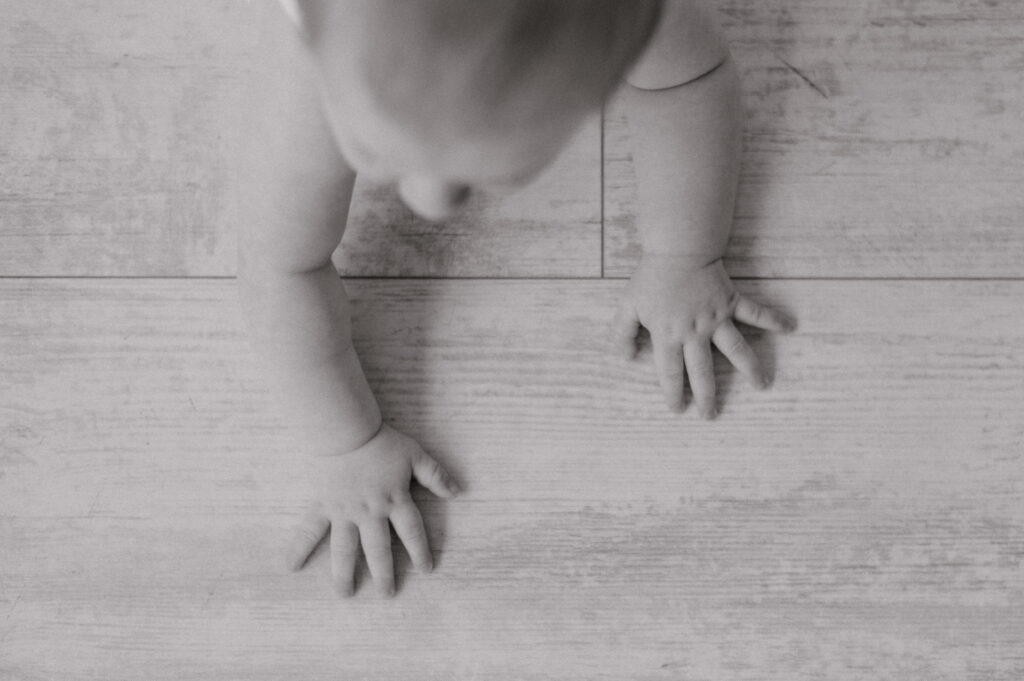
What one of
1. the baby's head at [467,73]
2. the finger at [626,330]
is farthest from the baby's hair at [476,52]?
the finger at [626,330]

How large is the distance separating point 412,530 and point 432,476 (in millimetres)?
33

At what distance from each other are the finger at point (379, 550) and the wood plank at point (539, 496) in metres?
0.02

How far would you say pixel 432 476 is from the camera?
0.57 m

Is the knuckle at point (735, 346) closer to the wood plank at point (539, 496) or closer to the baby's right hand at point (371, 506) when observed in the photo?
the wood plank at point (539, 496)

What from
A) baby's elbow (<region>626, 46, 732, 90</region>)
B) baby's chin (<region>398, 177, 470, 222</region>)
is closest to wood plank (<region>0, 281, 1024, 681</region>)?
baby's elbow (<region>626, 46, 732, 90</region>)

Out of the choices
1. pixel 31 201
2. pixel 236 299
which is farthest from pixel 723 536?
pixel 31 201

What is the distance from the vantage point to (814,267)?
0.59 meters

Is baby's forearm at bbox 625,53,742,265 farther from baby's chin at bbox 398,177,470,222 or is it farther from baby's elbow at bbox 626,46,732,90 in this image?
baby's chin at bbox 398,177,470,222

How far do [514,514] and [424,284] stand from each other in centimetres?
15

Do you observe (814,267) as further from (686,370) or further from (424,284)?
(424,284)

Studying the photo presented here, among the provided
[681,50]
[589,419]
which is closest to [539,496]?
[589,419]

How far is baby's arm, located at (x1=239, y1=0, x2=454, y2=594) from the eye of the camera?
18.5 inches

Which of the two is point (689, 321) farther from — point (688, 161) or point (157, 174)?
point (157, 174)

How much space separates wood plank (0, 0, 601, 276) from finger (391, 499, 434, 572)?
14cm
